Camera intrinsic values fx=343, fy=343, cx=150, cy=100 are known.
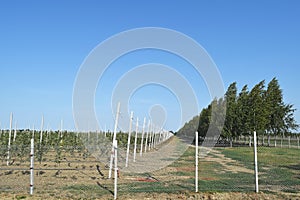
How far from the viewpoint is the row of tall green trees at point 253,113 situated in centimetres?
3859

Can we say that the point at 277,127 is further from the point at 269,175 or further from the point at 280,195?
the point at 280,195

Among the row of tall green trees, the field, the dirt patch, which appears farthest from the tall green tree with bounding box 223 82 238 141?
the field

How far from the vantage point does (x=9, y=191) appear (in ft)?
32.0

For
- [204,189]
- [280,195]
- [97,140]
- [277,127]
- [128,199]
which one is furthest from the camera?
[277,127]

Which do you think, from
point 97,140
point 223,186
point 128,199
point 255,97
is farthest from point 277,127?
point 128,199

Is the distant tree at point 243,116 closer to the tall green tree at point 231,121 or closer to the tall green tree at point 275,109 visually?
the tall green tree at point 231,121

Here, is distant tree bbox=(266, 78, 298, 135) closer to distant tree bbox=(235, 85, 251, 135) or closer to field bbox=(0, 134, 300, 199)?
distant tree bbox=(235, 85, 251, 135)

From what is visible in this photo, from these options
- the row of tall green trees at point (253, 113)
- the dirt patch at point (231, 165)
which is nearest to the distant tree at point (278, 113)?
the row of tall green trees at point (253, 113)

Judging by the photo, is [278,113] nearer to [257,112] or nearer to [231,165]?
[257,112]

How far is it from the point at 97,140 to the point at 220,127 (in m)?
18.3

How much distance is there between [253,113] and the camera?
38469 mm

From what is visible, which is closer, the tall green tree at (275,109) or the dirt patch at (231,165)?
the dirt patch at (231,165)

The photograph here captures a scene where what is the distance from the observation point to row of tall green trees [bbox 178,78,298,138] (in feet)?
127

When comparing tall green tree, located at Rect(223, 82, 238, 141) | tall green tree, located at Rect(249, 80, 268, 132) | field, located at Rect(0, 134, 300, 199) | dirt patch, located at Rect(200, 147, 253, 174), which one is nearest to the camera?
field, located at Rect(0, 134, 300, 199)
